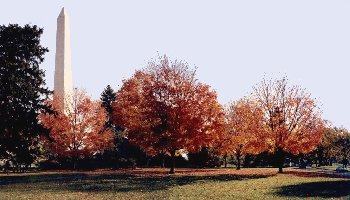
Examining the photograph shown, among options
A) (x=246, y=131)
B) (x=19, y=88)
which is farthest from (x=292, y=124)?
(x=19, y=88)

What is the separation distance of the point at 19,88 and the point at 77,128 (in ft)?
61.7

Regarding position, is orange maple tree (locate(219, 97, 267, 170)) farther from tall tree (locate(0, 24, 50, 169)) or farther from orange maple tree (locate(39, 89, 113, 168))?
tall tree (locate(0, 24, 50, 169))

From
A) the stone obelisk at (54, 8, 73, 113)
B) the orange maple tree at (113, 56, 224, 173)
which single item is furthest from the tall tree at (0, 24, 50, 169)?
the stone obelisk at (54, 8, 73, 113)

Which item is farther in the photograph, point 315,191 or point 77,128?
point 77,128

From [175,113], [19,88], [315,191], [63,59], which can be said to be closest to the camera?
[315,191]

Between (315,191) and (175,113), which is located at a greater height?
(175,113)

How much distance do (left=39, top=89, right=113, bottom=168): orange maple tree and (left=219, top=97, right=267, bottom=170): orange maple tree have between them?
1565 centimetres

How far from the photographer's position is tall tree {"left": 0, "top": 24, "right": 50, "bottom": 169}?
3412 cm

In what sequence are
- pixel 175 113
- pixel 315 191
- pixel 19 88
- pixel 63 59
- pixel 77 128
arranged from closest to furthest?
1. pixel 315 191
2. pixel 19 88
3. pixel 175 113
4. pixel 77 128
5. pixel 63 59

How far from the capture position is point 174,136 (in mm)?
39344

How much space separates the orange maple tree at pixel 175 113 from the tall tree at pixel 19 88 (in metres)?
10.5

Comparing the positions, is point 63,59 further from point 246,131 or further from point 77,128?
point 246,131

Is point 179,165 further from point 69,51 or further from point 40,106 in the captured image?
point 40,106

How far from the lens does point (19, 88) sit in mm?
34594
